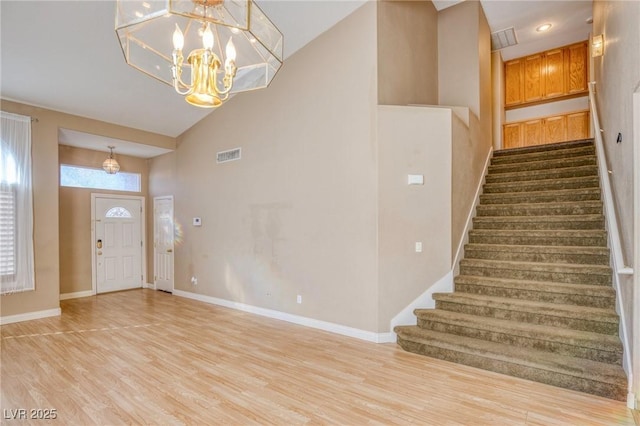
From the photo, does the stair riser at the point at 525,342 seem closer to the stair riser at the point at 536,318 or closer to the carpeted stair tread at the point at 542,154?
the stair riser at the point at 536,318

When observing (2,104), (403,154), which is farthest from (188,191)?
(403,154)

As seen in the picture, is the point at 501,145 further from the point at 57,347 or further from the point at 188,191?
the point at 57,347

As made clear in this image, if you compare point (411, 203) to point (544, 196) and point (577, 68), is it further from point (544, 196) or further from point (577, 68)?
point (577, 68)

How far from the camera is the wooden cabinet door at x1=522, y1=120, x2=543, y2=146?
727 centimetres

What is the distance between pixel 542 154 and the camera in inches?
224

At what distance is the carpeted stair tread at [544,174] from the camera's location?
191 inches

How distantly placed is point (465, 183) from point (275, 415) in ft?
12.5

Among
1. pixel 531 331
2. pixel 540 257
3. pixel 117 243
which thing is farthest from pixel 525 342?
pixel 117 243

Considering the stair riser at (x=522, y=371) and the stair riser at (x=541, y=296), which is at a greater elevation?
the stair riser at (x=541, y=296)

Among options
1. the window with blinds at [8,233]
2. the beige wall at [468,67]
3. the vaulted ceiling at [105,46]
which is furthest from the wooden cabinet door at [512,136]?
the window with blinds at [8,233]

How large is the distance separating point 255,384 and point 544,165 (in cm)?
538

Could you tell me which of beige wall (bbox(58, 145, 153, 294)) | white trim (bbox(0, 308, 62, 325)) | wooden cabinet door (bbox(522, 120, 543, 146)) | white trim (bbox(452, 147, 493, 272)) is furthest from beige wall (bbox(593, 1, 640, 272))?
beige wall (bbox(58, 145, 153, 294))

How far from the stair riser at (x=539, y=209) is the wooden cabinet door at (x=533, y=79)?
3921 mm

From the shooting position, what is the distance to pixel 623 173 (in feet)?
9.88
